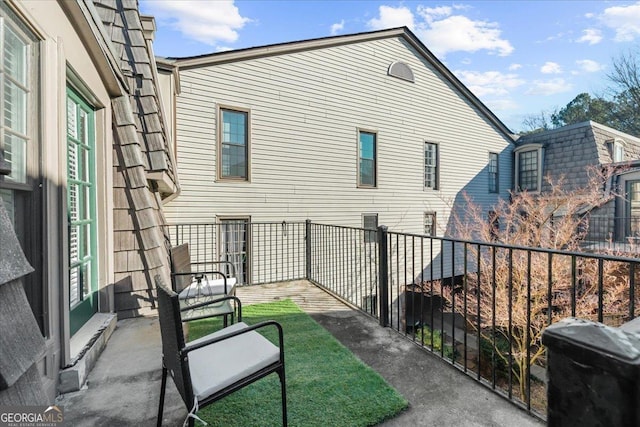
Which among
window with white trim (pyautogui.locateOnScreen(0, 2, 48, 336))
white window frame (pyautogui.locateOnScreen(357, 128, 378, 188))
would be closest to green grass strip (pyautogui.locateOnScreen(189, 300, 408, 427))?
window with white trim (pyautogui.locateOnScreen(0, 2, 48, 336))

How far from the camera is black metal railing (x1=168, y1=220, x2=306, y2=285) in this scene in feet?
19.5

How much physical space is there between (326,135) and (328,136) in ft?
0.19

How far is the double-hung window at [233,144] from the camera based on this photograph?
6324 mm

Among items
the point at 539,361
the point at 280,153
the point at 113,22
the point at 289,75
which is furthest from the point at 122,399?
the point at 539,361

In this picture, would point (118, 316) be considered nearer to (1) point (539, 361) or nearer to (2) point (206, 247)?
(2) point (206, 247)

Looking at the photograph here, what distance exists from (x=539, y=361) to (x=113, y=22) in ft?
30.3

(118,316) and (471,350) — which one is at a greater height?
(118,316)

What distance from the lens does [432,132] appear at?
9477 mm

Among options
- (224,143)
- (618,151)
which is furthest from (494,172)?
(224,143)

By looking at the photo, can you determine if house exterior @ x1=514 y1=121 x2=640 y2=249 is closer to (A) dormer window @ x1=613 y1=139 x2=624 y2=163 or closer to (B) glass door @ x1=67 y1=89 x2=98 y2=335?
(A) dormer window @ x1=613 y1=139 x2=624 y2=163

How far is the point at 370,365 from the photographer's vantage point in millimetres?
2424

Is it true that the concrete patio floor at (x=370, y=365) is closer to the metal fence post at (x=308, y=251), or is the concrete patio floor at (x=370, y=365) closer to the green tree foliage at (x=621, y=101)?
the metal fence post at (x=308, y=251)

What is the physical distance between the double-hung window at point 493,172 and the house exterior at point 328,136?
0.88 feet

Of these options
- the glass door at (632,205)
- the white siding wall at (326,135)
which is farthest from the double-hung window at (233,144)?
the glass door at (632,205)
